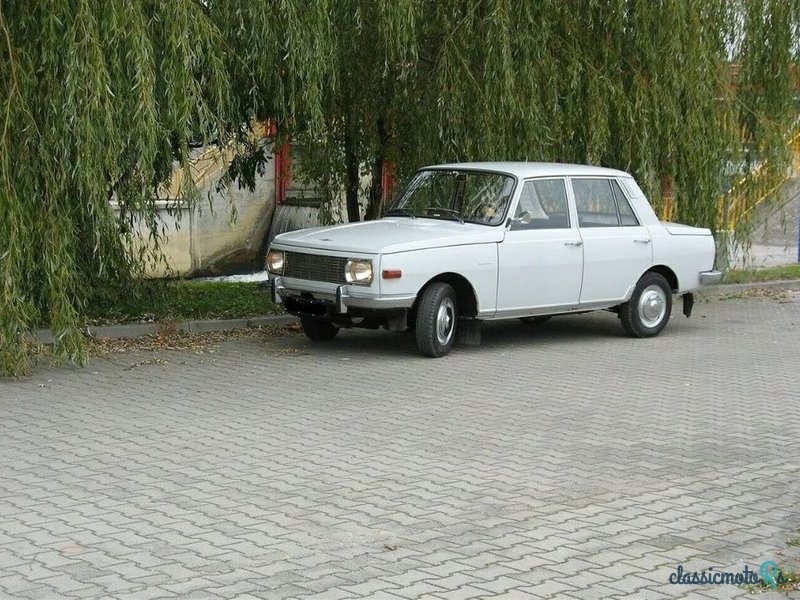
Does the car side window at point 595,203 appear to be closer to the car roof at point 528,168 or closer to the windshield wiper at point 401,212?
the car roof at point 528,168

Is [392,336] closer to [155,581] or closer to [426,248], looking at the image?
[426,248]

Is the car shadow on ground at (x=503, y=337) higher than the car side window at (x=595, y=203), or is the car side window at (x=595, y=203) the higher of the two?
the car side window at (x=595, y=203)

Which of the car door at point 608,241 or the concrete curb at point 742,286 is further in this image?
the concrete curb at point 742,286

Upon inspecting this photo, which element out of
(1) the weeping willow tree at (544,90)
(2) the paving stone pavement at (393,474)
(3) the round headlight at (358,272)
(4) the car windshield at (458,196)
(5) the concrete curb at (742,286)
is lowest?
(5) the concrete curb at (742,286)

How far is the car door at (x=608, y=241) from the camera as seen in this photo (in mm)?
13938

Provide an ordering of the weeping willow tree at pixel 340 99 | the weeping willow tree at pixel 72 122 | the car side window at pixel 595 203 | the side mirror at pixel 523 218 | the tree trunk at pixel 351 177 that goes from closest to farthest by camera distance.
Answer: the weeping willow tree at pixel 72 122, the weeping willow tree at pixel 340 99, the side mirror at pixel 523 218, the car side window at pixel 595 203, the tree trunk at pixel 351 177

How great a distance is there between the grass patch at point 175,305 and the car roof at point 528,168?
304cm

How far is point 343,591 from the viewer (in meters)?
5.86

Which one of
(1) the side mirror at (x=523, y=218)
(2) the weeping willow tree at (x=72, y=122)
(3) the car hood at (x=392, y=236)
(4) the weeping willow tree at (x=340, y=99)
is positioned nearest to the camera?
(2) the weeping willow tree at (x=72, y=122)

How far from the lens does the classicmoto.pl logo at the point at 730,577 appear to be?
20.0 feet

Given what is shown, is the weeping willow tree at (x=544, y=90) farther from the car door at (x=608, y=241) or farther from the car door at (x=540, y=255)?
the car door at (x=540, y=255)

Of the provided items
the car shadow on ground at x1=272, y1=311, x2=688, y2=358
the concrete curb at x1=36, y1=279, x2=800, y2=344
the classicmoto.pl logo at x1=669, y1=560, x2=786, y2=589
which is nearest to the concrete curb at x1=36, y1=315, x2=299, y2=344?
the concrete curb at x1=36, y1=279, x2=800, y2=344

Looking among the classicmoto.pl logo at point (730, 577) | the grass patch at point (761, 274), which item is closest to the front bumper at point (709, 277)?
the grass patch at point (761, 274)

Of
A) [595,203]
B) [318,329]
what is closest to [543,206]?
[595,203]
